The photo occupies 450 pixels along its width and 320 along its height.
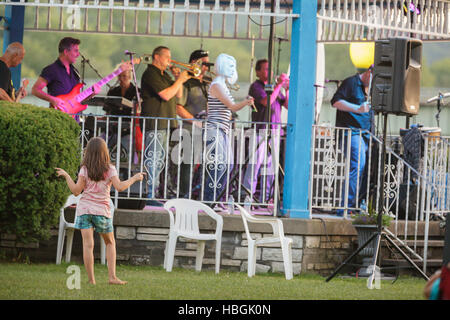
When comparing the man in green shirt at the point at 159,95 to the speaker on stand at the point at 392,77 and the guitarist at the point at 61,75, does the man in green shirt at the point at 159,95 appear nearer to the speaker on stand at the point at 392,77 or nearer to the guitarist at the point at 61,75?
the guitarist at the point at 61,75

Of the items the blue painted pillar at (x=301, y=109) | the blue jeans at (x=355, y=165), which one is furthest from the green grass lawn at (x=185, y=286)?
the blue jeans at (x=355, y=165)

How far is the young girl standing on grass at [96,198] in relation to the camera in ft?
26.7

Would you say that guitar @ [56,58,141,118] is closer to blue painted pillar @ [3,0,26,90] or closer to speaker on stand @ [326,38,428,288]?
blue painted pillar @ [3,0,26,90]

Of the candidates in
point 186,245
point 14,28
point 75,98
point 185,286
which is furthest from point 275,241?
point 14,28

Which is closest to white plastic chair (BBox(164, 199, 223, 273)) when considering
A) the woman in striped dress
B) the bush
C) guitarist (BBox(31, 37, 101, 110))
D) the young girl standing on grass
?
the woman in striped dress

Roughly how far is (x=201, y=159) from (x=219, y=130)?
42 cm

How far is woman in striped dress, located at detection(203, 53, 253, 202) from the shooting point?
34.5ft

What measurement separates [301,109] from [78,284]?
3.50 meters

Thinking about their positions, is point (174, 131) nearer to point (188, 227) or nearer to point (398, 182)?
point (188, 227)

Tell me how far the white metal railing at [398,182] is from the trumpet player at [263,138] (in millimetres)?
511

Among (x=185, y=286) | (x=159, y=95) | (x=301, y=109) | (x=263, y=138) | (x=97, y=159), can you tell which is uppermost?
(x=159, y=95)

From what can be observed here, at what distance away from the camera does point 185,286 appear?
832cm
